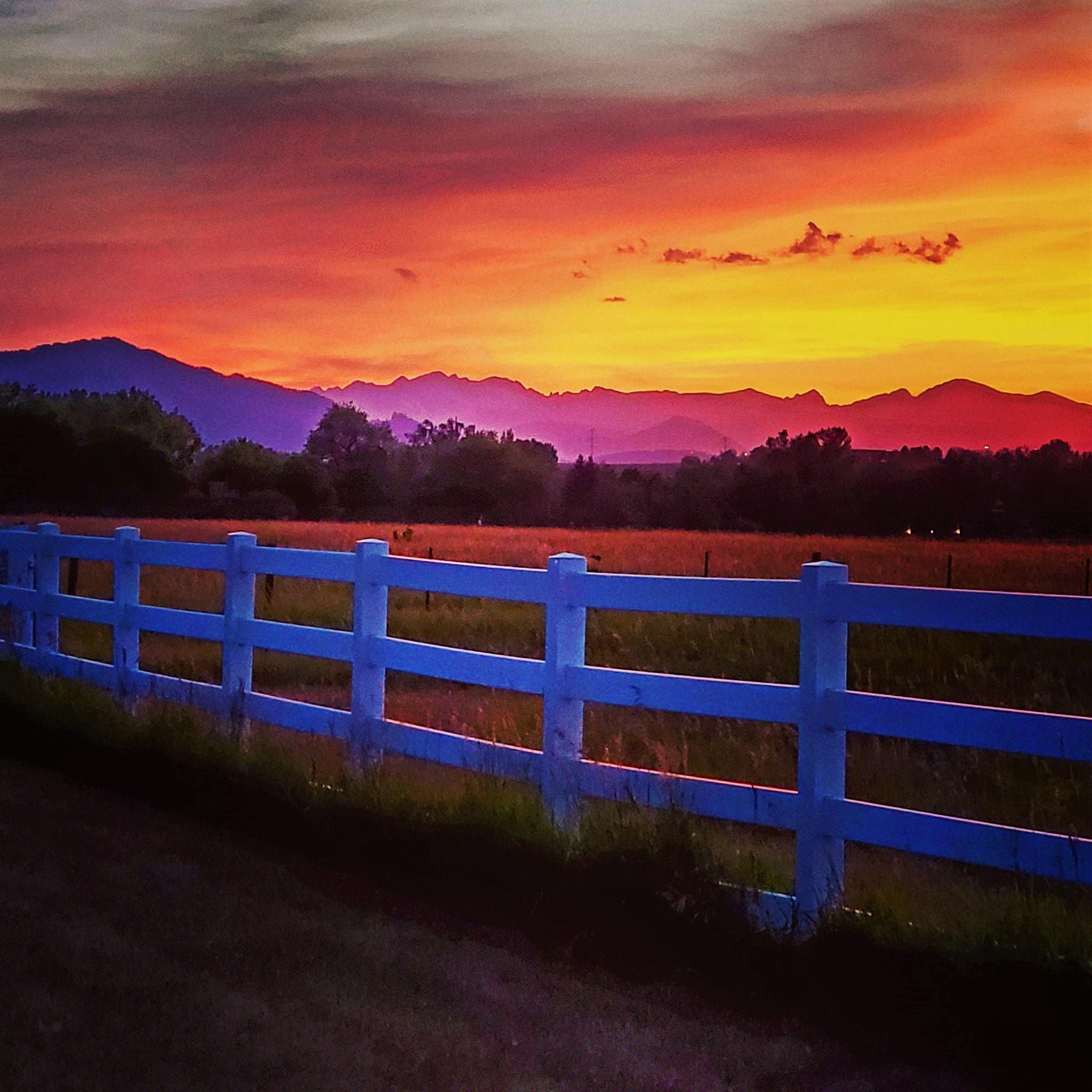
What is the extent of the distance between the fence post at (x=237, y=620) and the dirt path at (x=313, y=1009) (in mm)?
3537

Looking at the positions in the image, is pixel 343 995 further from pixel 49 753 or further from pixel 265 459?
pixel 265 459

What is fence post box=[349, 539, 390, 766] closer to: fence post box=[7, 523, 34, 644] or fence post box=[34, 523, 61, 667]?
fence post box=[34, 523, 61, 667]

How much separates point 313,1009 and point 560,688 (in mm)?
2663

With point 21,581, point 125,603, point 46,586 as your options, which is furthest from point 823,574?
point 21,581

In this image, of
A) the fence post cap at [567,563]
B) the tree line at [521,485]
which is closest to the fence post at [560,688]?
the fence post cap at [567,563]

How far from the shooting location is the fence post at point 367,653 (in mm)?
9000

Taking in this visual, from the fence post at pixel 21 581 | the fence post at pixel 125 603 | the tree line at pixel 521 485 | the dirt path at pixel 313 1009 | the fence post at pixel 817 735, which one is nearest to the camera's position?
the dirt path at pixel 313 1009

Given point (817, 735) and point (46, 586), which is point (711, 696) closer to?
point (817, 735)

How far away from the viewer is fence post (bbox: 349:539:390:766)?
900 cm

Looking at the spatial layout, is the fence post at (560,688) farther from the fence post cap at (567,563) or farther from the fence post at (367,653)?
the fence post at (367,653)

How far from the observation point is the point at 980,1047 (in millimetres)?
4953

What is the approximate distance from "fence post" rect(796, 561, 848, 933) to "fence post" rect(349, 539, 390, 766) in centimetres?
334

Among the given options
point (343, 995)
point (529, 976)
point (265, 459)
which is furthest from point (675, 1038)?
point (265, 459)

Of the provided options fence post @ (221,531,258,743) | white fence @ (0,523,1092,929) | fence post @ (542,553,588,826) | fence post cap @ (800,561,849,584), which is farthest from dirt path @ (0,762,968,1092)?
fence post @ (221,531,258,743)
